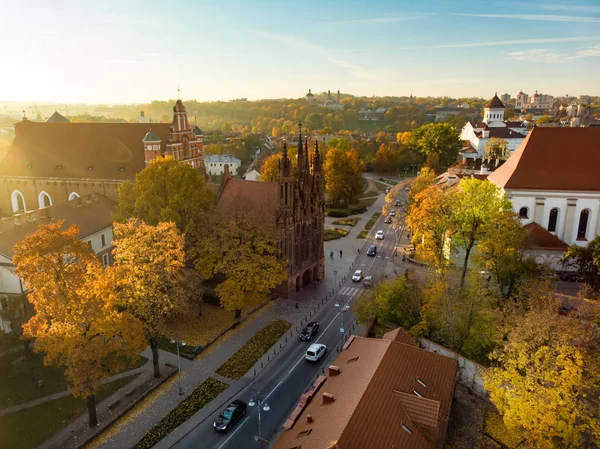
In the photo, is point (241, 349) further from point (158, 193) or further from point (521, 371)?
point (521, 371)

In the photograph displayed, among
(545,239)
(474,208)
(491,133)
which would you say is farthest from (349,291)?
(491,133)

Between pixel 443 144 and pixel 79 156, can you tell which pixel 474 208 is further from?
pixel 443 144

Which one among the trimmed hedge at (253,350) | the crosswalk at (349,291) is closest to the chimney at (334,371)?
the trimmed hedge at (253,350)

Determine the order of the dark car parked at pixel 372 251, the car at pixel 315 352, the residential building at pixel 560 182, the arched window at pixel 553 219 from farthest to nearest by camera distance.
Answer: the dark car parked at pixel 372 251 < the arched window at pixel 553 219 < the residential building at pixel 560 182 < the car at pixel 315 352

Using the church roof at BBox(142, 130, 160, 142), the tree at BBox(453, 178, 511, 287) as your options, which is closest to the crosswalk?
the tree at BBox(453, 178, 511, 287)

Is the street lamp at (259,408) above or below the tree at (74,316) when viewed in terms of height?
below

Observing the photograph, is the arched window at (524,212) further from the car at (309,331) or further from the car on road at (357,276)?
the car at (309,331)

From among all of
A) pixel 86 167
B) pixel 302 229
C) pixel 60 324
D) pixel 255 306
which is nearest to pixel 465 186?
pixel 302 229
